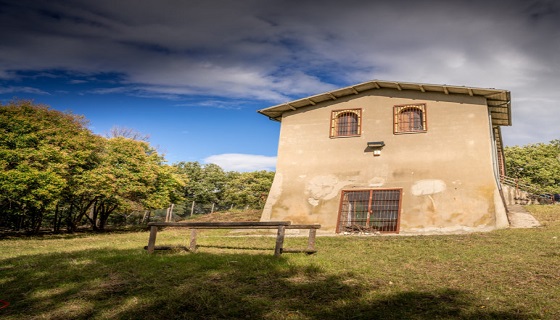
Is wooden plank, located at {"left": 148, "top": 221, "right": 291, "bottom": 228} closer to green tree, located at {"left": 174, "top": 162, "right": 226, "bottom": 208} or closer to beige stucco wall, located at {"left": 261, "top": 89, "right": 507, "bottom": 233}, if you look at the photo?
beige stucco wall, located at {"left": 261, "top": 89, "right": 507, "bottom": 233}

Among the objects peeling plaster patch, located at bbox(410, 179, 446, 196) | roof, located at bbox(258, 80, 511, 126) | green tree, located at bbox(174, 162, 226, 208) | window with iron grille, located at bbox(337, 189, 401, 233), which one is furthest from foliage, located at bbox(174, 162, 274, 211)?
peeling plaster patch, located at bbox(410, 179, 446, 196)

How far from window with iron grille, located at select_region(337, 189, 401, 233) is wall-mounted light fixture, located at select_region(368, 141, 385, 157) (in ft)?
5.98

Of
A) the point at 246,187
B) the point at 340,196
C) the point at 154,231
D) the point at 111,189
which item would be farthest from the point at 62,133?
the point at 246,187

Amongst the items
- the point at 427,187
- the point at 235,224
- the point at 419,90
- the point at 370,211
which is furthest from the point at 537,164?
the point at 235,224

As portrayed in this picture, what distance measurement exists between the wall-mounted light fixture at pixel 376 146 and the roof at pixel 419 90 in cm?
294

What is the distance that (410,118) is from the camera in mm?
17047

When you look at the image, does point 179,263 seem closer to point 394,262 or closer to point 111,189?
point 394,262

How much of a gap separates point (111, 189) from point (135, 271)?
13811 millimetres

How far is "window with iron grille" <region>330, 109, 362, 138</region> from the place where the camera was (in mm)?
17938

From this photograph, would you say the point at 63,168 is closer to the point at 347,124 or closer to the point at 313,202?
the point at 313,202

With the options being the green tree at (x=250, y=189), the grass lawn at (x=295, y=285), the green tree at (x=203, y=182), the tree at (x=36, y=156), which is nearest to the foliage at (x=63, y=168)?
the tree at (x=36, y=156)

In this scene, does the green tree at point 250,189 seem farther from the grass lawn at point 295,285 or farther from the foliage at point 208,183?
the grass lawn at point 295,285

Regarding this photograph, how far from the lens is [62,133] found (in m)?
19.2

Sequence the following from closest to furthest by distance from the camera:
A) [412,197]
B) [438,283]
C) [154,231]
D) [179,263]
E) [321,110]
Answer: [438,283], [179,263], [154,231], [412,197], [321,110]
